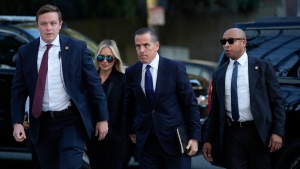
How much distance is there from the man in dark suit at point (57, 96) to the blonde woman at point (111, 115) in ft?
3.51

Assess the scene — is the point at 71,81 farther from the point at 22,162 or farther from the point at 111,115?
the point at 22,162

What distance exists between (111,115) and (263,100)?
1782 millimetres

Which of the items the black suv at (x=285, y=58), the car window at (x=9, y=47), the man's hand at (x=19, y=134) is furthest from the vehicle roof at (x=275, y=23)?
the car window at (x=9, y=47)

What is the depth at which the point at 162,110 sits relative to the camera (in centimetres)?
681

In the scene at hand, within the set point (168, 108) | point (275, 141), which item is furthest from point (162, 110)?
point (275, 141)

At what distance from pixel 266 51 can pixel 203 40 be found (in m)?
22.1

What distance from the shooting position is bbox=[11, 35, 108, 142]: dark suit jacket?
22.2 ft

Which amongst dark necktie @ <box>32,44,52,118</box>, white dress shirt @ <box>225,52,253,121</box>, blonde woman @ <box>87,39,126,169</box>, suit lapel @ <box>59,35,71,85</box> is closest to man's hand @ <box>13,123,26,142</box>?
dark necktie @ <box>32,44,52,118</box>

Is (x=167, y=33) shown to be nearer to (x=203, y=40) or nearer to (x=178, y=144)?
(x=203, y=40)

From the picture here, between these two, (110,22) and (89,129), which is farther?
(110,22)

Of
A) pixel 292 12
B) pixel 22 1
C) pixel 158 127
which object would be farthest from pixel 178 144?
pixel 22 1

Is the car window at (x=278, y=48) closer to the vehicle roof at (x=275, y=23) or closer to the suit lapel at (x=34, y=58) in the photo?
the vehicle roof at (x=275, y=23)

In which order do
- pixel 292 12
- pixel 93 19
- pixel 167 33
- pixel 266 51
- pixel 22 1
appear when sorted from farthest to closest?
pixel 167 33, pixel 93 19, pixel 22 1, pixel 292 12, pixel 266 51

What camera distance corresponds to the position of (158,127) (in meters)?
6.78
